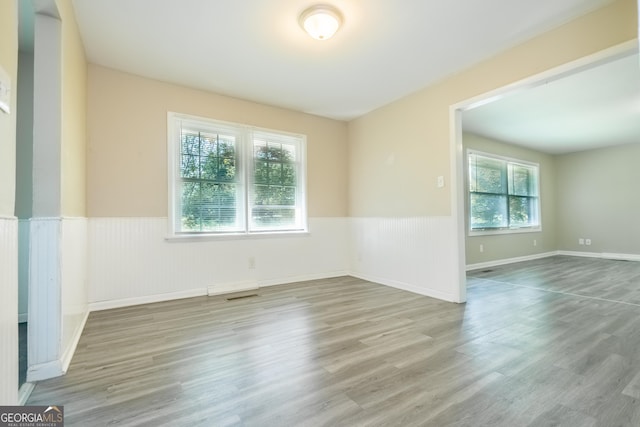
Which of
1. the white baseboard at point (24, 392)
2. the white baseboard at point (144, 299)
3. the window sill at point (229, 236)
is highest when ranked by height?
the window sill at point (229, 236)

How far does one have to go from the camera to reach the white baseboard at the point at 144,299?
304 cm

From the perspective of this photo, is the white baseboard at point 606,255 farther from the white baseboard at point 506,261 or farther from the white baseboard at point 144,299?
the white baseboard at point 144,299

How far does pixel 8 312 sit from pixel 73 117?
1.80m

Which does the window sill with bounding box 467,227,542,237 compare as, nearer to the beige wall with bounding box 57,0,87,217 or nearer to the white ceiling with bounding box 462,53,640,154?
the white ceiling with bounding box 462,53,640,154

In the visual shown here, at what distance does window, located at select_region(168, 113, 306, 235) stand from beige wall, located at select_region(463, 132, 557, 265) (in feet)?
10.7

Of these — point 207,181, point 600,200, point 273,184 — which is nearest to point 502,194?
point 600,200

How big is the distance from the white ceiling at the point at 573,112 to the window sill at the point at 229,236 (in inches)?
123

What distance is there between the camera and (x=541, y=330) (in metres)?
2.44

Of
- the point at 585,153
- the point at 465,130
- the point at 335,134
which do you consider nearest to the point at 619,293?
the point at 465,130

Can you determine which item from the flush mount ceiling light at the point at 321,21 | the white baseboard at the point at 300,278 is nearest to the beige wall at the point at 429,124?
the white baseboard at the point at 300,278

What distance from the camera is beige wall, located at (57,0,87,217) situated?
77.5 inches

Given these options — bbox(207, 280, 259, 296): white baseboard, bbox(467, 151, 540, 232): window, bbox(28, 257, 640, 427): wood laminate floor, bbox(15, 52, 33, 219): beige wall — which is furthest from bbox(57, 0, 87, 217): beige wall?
bbox(467, 151, 540, 232): window

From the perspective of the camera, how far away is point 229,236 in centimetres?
380

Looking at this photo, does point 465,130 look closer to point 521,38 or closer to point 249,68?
point 521,38
